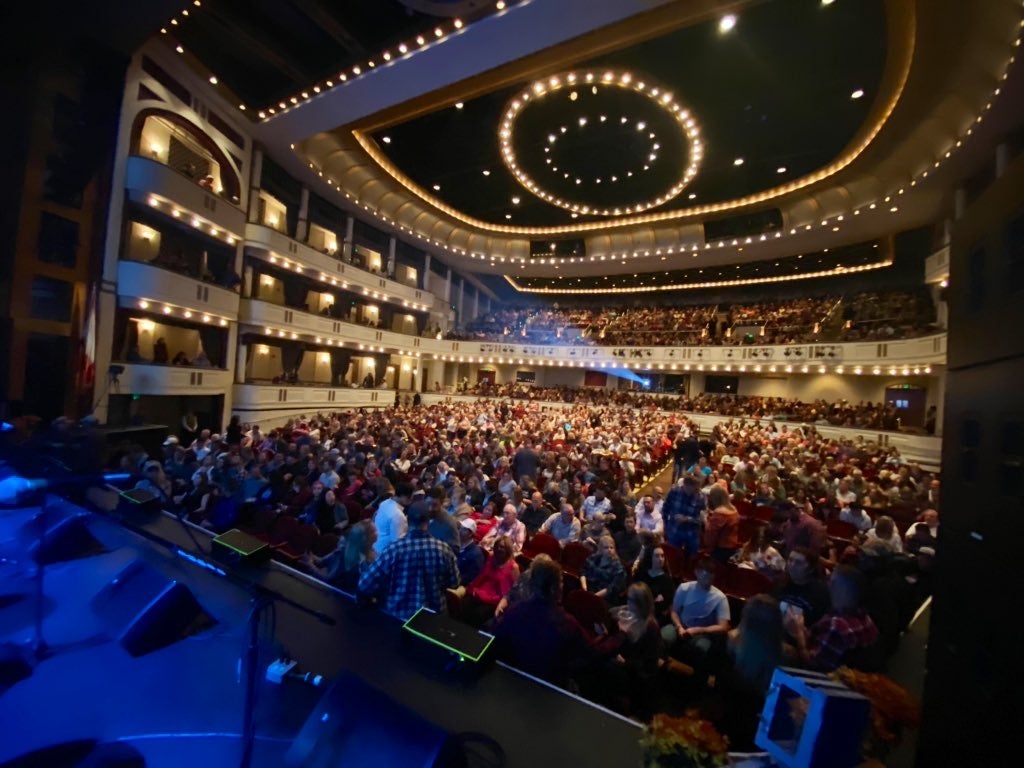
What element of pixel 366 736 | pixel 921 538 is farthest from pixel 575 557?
pixel 921 538

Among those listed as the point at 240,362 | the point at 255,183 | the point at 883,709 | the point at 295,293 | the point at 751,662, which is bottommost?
the point at 751,662

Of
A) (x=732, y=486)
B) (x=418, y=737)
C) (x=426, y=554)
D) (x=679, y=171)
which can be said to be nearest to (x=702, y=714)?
(x=426, y=554)

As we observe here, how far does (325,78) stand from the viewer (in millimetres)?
11555

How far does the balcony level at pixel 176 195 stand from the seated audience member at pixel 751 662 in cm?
1470

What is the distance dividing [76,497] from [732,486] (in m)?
9.23

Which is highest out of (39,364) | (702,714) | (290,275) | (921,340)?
(290,275)

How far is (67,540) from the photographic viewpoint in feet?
11.7

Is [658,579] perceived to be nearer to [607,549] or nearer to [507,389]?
[607,549]

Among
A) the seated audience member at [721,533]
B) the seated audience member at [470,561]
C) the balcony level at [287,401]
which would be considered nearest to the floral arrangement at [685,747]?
the seated audience member at [470,561]

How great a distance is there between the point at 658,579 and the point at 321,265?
18.2 m

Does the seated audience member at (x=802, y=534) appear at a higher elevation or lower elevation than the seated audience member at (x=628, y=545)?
higher

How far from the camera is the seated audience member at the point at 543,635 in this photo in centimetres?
262

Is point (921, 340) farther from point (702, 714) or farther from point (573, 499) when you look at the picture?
point (702, 714)

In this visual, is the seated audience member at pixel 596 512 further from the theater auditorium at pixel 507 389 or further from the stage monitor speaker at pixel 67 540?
the stage monitor speaker at pixel 67 540
